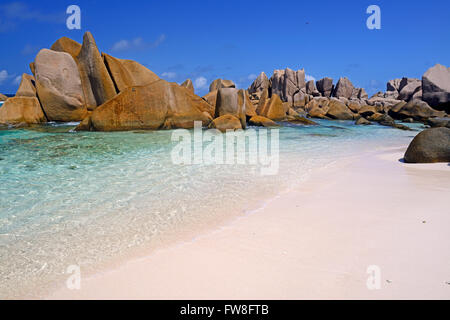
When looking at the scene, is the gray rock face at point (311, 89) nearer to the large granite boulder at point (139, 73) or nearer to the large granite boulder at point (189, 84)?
the large granite boulder at point (189, 84)

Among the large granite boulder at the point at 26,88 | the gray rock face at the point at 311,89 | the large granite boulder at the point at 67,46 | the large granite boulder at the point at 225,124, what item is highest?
the gray rock face at the point at 311,89

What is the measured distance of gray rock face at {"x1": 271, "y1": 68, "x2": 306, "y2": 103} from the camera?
164 ft

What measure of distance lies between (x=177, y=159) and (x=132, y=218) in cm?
378

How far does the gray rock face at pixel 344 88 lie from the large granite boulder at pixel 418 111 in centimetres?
2653

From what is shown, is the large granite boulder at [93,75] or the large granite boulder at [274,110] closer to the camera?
the large granite boulder at [93,75]

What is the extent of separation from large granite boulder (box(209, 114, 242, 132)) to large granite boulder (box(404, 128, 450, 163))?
861 centimetres

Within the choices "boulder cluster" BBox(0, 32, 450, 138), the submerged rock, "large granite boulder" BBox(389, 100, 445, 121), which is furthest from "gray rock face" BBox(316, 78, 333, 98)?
the submerged rock

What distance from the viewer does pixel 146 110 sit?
13.2 meters

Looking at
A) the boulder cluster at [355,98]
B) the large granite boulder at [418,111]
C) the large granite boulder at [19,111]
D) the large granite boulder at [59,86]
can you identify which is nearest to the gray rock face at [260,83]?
the boulder cluster at [355,98]

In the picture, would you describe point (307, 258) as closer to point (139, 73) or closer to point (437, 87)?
point (139, 73)

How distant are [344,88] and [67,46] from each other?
151 ft

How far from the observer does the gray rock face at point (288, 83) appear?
50.1 metres

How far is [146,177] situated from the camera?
5.25m
